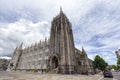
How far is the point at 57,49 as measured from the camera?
37.2m

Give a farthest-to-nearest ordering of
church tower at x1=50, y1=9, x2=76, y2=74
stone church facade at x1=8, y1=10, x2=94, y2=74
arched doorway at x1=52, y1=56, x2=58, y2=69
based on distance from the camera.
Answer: arched doorway at x1=52, y1=56, x2=58, y2=69 < stone church facade at x1=8, y1=10, x2=94, y2=74 < church tower at x1=50, y1=9, x2=76, y2=74

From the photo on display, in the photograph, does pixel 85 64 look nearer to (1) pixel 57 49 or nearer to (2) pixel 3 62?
(1) pixel 57 49

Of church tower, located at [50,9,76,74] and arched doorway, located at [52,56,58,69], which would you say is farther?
arched doorway, located at [52,56,58,69]

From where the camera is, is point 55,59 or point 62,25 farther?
point 62,25

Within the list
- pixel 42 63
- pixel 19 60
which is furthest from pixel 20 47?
pixel 42 63

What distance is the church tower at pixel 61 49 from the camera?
1272 inches

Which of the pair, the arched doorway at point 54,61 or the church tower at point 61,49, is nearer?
the church tower at point 61,49

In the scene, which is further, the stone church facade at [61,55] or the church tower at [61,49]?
the stone church facade at [61,55]

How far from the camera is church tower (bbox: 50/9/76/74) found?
1272 inches

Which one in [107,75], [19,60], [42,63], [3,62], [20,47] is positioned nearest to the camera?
[107,75]

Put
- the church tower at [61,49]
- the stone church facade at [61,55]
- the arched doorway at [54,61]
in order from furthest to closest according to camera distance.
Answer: the arched doorway at [54,61] → the stone church facade at [61,55] → the church tower at [61,49]

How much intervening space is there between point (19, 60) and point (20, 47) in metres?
11.5

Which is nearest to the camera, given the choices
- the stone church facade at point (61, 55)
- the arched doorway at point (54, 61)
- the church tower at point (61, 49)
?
the church tower at point (61, 49)

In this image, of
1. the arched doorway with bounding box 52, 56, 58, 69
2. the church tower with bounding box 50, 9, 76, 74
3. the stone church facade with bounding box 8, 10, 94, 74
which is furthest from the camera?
the arched doorway with bounding box 52, 56, 58, 69
